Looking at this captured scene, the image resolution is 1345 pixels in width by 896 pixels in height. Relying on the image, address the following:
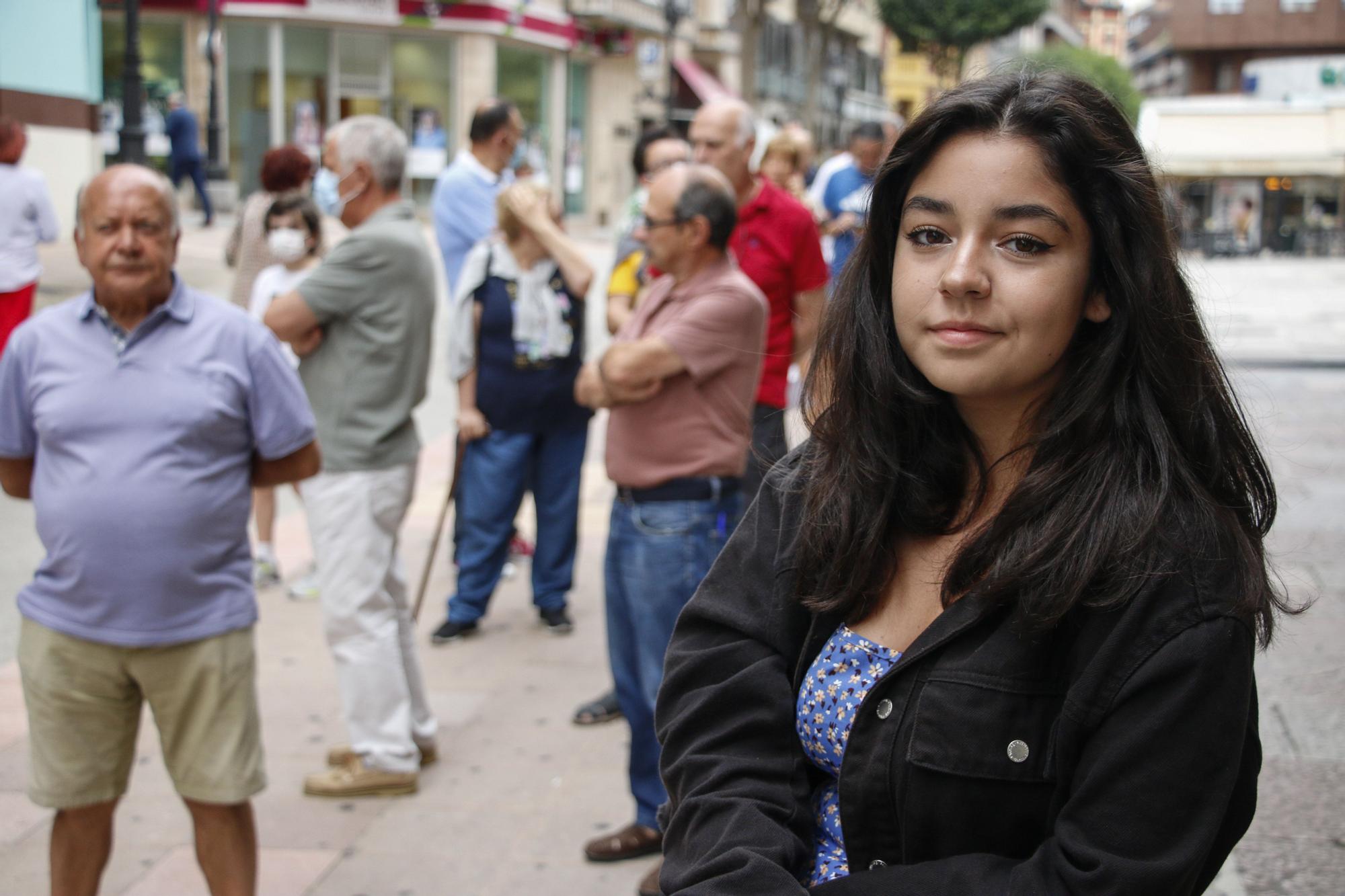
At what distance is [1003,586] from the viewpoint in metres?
1.65

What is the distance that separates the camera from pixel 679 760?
6.03 ft

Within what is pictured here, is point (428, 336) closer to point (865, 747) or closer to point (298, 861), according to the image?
point (298, 861)

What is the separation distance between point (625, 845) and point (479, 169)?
3802mm

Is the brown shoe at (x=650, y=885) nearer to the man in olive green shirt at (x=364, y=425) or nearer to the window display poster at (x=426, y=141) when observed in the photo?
the man in olive green shirt at (x=364, y=425)

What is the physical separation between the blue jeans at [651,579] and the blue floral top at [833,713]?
6.98 feet

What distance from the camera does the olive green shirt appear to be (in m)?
4.49

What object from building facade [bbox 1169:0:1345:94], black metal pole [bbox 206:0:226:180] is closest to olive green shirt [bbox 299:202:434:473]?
black metal pole [bbox 206:0:226:180]

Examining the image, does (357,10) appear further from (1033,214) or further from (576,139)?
(1033,214)

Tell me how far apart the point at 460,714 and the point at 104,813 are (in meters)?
2.02

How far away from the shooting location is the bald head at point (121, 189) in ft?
11.0

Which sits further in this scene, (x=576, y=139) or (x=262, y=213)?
(x=576, y=139)

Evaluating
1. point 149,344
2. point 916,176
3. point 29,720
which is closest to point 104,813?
point 29,720

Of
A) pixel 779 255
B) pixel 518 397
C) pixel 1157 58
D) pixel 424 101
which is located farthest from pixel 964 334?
pixel 1157 58

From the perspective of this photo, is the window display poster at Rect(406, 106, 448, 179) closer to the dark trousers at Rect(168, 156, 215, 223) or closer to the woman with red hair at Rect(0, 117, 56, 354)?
the dark trousers at Rect(168, 156, 215, 223)
